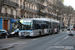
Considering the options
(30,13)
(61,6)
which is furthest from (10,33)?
(61,6)

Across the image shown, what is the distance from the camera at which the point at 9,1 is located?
33.1m

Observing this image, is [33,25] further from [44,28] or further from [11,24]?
[11,24]

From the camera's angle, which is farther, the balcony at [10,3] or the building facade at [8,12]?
the balcony at [10,3]

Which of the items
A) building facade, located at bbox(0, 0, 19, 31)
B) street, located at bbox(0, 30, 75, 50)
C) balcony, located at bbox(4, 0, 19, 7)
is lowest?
street, located at bbox(0, 30, 75, 50)

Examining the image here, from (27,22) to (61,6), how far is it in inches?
1668

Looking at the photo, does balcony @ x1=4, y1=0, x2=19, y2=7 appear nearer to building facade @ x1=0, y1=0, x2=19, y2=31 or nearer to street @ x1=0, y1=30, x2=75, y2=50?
building facade @ x1=0, y1=0, x2=19, y2=31

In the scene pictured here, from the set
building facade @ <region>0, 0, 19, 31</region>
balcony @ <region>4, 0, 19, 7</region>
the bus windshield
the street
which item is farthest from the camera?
balcony @ <region>4, 0, 19, 7</region>

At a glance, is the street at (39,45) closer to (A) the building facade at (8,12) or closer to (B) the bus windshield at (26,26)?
(B) the bus windshield at (26,26)

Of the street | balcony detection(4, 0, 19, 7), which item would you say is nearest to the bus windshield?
the street

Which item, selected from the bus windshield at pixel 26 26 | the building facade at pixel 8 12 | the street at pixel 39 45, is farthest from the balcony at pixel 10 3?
the street at pixel 39 45

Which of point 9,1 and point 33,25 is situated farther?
point 9,1

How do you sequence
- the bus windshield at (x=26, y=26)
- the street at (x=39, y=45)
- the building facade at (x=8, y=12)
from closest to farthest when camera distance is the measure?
the street at (x=39, y=45) < the bus windshield at (x=26, y=26) < the building facade at (x=8, y=12)

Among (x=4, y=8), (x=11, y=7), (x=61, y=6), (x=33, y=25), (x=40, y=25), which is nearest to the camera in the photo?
(x=33, y=25)

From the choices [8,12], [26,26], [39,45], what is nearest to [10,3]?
[8,12]
